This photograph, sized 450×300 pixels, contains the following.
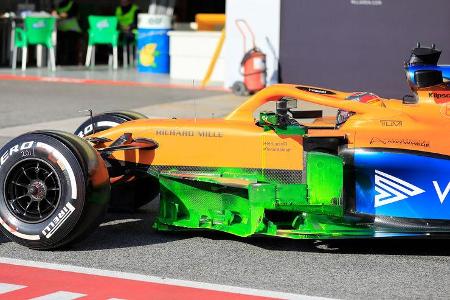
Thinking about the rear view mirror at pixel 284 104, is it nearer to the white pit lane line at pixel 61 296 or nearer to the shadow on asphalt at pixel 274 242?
the shadow on asphalt at pixel 274 242

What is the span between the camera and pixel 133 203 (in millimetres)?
7766

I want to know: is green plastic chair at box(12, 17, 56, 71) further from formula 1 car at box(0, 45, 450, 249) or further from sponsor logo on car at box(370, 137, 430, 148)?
sponsor logo on car at box(370, 137, 430, 148)

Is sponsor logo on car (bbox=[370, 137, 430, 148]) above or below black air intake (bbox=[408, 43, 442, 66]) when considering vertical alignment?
below

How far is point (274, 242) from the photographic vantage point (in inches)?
279

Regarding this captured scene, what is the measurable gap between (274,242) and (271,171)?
527 mm

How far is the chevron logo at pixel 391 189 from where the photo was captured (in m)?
6.55

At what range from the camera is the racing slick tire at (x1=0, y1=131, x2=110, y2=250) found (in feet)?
21.4

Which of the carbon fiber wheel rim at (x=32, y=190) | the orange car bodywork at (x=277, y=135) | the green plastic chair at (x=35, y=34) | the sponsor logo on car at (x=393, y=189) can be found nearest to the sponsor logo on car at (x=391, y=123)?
the orange car bodywork at (x=277, y=135)

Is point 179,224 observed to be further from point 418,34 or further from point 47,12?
point 47,12

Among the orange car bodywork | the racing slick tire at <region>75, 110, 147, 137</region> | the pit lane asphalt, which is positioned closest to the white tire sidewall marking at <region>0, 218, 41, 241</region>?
the pit lane asphalt

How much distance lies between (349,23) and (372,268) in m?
10.7

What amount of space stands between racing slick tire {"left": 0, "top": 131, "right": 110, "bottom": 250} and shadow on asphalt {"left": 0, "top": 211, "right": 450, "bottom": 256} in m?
0.24

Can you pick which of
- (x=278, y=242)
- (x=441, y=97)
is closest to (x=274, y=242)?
(x=278, y=242)

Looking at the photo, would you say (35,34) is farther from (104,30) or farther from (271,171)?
(271,171)
